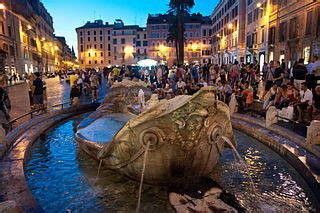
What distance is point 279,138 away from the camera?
7188mm

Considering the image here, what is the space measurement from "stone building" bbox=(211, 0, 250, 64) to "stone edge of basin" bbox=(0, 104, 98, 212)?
3842 cm

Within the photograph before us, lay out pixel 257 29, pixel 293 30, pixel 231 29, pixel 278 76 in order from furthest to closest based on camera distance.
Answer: pixel 231 29 → pixel 257 29 → pixel 293 30 → pixel 278 76

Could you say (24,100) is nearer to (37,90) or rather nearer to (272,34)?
(37,90)

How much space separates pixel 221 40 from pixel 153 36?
27.4 m

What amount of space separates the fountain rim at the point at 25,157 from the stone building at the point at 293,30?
16.0m

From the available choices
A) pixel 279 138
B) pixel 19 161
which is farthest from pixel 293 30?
pixel 19 161

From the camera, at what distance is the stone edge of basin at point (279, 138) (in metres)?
5.09

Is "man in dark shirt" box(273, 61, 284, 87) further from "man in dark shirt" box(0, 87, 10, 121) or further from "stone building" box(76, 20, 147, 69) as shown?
"stone building" box(76, 20, 147, 69)

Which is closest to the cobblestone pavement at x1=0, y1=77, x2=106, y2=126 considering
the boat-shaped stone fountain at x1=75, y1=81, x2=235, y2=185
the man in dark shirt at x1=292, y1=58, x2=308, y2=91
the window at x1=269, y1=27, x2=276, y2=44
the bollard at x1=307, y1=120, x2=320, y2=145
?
the boat-shaped stone fountain at x1=75, y1=81, x2=235, y2=185

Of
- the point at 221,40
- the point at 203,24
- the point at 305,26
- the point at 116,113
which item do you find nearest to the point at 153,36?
the point at 203,24

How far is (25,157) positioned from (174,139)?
13.4 feet

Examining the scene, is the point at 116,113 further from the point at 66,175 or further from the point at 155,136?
the point at 155,136

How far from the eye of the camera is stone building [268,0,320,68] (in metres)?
21.4

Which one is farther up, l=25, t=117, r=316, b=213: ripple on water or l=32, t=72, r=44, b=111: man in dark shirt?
l=32, t=72, r=44, b=111: man in dark shirt
